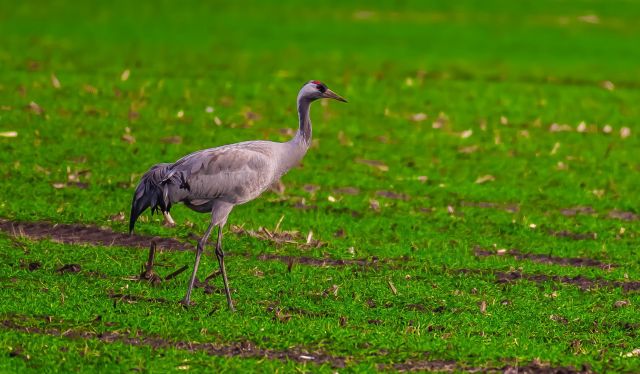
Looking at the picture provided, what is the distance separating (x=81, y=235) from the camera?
1316cm

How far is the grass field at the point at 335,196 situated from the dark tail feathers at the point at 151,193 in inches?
28.7

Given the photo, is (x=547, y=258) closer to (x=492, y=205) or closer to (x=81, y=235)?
(x=492, y=205)

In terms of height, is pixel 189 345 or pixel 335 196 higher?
pixel 189 345

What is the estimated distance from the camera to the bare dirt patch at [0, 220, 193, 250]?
1292 cm

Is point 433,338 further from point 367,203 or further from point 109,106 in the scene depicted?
point 109,106

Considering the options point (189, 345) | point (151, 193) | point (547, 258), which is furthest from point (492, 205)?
point (189, 345)

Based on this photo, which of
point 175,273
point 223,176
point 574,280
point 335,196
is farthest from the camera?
point 335,196

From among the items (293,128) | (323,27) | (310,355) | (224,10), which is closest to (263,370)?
(310,355)

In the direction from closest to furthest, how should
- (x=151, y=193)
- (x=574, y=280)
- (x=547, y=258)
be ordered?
(x=151, y=193) < (x=574, y=280) < (x=547, y=258)

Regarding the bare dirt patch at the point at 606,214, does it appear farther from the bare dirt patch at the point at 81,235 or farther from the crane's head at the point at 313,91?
the bare dirt patch at the point at 81,235

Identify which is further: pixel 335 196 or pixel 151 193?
pixel 335 196

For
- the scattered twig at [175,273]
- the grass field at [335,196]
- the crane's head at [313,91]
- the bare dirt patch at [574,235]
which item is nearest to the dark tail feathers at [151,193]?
the scattered twig at [175,273]

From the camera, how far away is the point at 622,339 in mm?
10234

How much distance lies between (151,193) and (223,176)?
2.35 feet
